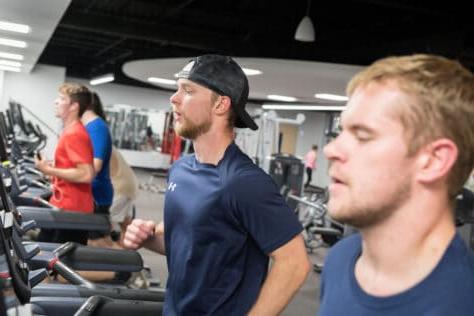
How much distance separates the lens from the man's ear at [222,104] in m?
1.97

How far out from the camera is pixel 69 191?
13.0ft

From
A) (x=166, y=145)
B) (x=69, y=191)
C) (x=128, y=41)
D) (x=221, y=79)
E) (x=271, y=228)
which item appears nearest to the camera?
(x=271, y=228)

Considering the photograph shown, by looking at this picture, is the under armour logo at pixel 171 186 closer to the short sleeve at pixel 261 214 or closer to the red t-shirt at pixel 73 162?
the short sleeve at pixel 261 214

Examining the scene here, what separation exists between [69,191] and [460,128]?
3362 mm

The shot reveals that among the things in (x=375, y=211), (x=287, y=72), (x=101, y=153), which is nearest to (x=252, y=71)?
(x=287, y=72)

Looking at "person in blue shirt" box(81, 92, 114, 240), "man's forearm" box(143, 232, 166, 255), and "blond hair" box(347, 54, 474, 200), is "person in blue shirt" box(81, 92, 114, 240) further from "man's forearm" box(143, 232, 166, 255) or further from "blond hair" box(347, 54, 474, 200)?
"blond hair" box(347, 54, 474, 200)

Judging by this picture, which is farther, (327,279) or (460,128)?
(327,279)

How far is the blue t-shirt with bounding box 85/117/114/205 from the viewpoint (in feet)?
13.5

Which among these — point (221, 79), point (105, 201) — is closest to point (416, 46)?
point (105, 201)

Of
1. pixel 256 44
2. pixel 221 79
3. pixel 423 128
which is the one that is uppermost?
pixel 256 44

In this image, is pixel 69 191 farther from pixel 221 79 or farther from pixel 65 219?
pixel 221 79

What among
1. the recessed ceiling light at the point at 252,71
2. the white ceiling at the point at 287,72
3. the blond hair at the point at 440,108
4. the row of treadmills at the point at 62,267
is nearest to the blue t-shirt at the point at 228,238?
the row of treadmills at the point at 62,267

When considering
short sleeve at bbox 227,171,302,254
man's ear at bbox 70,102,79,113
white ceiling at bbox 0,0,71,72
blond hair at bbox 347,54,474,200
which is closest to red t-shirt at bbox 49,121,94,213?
man's ear at bbox 70,102,79,113

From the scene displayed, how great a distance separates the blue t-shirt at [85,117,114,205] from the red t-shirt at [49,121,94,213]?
24 centimetres
